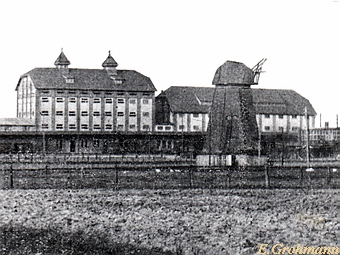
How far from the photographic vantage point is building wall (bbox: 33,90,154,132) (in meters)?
51.7

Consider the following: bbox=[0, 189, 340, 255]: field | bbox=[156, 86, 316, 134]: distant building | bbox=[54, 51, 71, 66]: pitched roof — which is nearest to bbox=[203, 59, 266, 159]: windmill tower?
bbox=[0, 189, 340, 255]: field

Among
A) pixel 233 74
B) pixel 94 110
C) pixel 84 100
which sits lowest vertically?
pixel 94 110

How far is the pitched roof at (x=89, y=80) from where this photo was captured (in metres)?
52.3

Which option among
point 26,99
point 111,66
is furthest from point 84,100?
point 26,99

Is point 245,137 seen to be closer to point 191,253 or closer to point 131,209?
point 131,209

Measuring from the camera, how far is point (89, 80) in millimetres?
54281

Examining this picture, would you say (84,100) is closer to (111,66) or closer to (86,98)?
(86,98)

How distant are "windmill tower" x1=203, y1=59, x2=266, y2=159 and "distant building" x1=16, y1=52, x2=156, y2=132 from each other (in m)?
23.9

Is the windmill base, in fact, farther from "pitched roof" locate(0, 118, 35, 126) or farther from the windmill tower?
"pitched roof" locate(0, 118, 35, 126)

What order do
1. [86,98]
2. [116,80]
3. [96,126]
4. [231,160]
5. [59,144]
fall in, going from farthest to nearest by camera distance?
[116,80], [86,98], [96,126], [59,144], [231,160]

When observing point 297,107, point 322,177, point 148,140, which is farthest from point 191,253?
point 297,107

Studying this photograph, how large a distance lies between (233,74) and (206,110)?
2697 cm

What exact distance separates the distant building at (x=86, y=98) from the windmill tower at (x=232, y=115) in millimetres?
23883

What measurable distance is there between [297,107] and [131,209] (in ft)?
158
